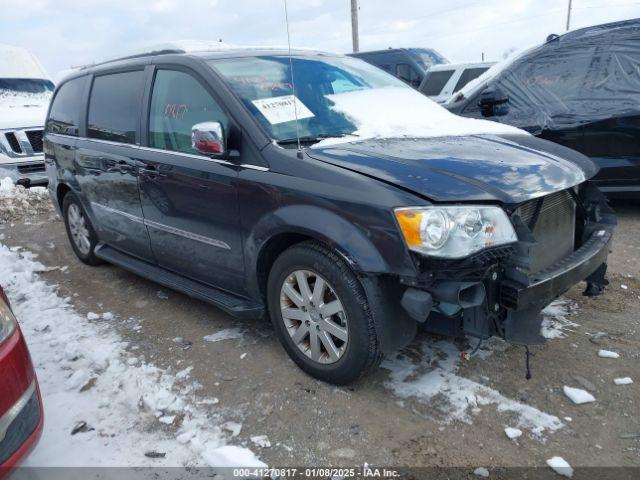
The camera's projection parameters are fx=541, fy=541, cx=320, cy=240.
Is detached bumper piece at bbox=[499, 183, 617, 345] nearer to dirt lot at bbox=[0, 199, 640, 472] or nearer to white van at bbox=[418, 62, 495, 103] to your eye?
dirt lot at bbox=[0, 199, 640, 472]

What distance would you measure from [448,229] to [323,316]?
0.81 meters

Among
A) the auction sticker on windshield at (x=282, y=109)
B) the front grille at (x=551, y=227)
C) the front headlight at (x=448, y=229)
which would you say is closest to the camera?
the front headlight at (x=448, y=229)

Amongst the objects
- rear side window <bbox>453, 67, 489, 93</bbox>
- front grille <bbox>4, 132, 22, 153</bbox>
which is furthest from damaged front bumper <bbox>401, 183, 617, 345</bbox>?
rear side window <bbox>453, 67, 489, 93</bbox>

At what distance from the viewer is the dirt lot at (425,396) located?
7.65 feet

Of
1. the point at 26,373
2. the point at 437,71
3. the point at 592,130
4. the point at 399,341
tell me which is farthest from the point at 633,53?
the point at 437,71

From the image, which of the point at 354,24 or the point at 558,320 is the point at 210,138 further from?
the point at 354,24

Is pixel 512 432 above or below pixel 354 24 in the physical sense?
below

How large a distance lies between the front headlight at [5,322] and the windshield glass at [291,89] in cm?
151

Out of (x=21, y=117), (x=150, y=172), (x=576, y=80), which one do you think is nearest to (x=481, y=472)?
(x=150, y=172)

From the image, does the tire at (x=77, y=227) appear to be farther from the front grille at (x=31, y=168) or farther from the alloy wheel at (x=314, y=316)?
the front grille at (x=31, y=168)

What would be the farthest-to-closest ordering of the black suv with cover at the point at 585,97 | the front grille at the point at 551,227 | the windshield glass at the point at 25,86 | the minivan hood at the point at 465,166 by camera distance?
the windshield glass at the point at 25,86 → the black suv with cover at the point at 585,97 → the front grille at the point at 551,227 → the minivan hood at the point at 465,166

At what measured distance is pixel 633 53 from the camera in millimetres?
5102

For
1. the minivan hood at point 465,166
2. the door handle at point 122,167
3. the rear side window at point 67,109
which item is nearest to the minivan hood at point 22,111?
the rear side window at point 67,109

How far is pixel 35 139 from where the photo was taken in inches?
352
